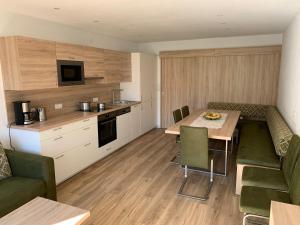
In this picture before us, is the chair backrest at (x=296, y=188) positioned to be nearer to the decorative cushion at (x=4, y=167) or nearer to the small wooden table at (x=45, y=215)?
the small wooden table at (x=45, y=215)

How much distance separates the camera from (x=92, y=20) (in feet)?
11.7

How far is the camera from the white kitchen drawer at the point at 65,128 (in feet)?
9.81

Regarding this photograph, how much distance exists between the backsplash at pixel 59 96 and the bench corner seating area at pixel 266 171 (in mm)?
2997

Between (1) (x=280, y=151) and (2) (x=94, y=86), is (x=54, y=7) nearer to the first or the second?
(2) (x=94, y=86)

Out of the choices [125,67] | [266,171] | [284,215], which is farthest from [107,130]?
[284,215]

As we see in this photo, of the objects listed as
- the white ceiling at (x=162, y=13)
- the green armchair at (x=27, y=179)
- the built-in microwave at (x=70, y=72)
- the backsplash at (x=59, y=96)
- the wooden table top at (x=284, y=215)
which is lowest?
the green armchair at (x=27, y=179)

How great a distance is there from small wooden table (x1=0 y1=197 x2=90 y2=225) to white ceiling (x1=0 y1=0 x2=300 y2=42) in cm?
218

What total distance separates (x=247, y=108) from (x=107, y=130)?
338 cm

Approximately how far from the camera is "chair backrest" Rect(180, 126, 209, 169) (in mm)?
2980

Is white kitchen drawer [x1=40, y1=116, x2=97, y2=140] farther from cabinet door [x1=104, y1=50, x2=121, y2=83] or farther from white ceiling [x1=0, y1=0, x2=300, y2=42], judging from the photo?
white ceiling [x1=0, y1=0, x2=300, y2=42]

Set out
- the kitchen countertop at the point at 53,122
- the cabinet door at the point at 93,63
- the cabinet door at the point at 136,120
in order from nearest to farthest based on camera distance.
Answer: the kitchen countertop at the point at 53,122
the cabinet door at the point at 93,63
the cabinet door at the point at 136,120

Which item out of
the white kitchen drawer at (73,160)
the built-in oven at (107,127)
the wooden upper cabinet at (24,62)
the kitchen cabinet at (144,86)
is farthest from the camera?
the kitchen cabinet at (144,86)

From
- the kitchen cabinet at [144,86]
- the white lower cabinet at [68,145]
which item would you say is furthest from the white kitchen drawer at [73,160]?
the kitchen cabinet at [144,86]

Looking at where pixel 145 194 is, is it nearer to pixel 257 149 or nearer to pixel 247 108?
pixel 257 149
